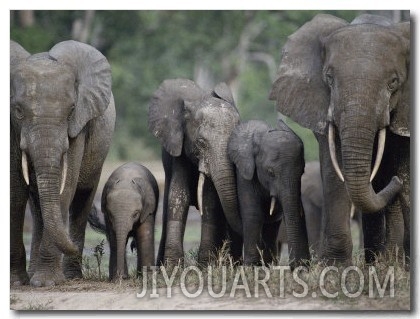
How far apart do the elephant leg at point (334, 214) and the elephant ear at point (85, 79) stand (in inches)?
49.8

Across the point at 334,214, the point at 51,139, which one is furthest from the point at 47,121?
the point at 334,214

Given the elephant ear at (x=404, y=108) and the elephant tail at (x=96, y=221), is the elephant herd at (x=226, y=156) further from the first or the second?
the elephant tail at (x=96, y=221)

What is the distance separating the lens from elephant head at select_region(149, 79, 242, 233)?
319 inches

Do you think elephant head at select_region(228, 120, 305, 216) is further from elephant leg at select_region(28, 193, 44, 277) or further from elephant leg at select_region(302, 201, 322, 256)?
elephant leg at select_region(302, 201, 322, 256)

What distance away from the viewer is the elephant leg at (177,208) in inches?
318

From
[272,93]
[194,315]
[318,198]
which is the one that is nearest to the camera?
[194,315]

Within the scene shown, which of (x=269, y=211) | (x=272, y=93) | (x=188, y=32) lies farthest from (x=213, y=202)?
(x=188, y=32)

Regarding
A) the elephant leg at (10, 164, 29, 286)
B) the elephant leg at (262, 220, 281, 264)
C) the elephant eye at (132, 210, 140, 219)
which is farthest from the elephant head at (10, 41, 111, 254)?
the elephant leg at (262, 220, 281, 264)

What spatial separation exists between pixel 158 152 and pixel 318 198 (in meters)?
7.30

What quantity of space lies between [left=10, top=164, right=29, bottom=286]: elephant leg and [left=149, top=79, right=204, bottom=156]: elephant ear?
1.13 metres

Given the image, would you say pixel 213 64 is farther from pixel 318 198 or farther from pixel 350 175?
pixel 350 175

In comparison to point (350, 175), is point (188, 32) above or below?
above

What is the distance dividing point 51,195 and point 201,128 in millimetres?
1259

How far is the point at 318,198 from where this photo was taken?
35.2 feet
